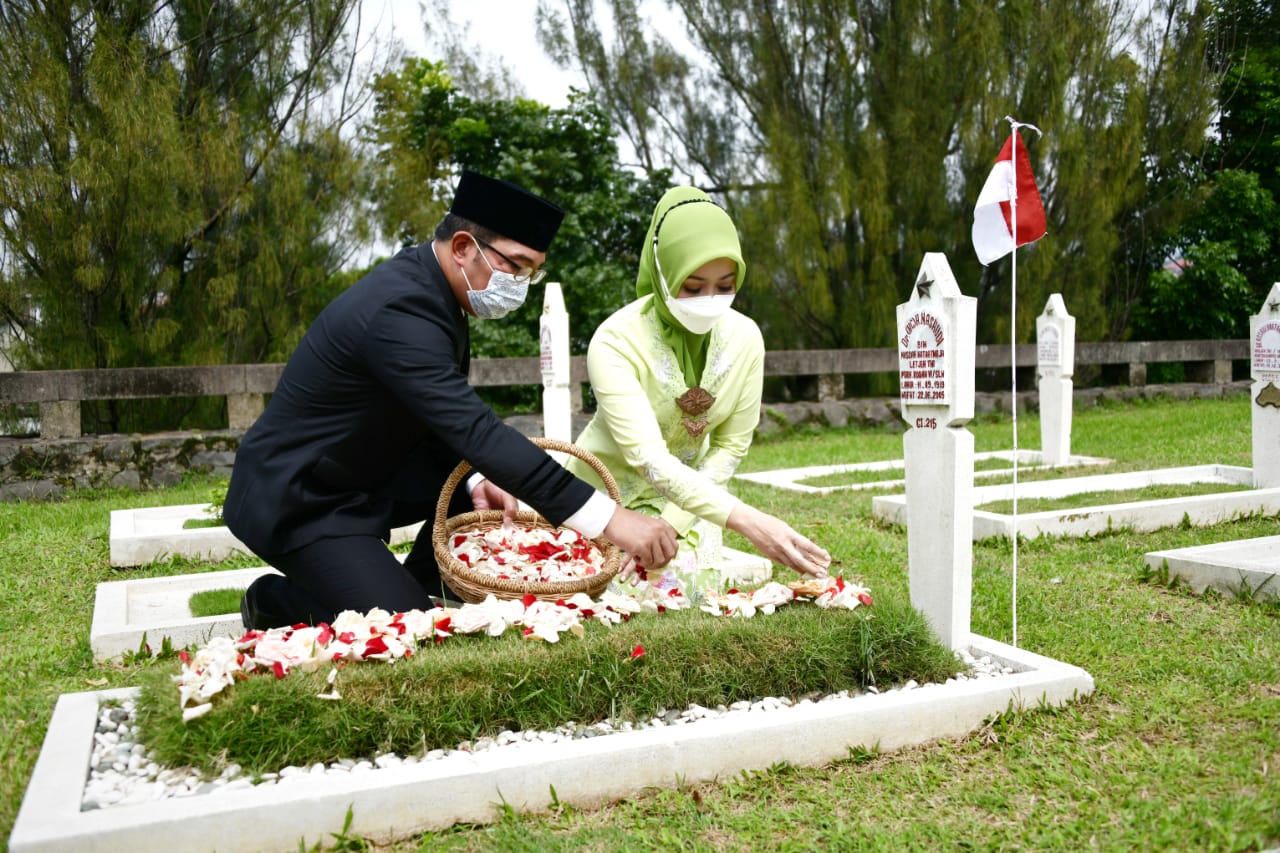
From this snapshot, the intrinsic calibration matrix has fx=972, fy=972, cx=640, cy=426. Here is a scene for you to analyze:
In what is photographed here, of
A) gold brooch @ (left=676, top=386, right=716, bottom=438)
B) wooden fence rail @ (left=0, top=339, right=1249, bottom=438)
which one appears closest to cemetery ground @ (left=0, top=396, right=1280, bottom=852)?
gold brooch @ (left=676, top=386, right=716, bottom=438)

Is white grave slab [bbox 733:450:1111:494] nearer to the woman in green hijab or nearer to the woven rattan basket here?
the woman in green hijab

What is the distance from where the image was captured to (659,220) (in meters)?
3.70

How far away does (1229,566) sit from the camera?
446 cm

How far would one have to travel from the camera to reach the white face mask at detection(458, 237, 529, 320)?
3.34 meters

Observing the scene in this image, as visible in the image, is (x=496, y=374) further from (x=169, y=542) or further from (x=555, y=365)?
(x=169, y=542)

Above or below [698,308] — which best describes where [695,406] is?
below

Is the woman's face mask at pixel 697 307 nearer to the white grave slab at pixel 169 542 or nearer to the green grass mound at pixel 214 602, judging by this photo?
the green grass mound at pixel 214 602

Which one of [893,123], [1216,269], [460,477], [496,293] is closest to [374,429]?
[460,477]

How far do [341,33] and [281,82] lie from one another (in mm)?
887

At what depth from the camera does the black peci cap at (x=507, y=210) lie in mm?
3221

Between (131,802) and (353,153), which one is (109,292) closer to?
(353,153)

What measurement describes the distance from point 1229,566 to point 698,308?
112 inches

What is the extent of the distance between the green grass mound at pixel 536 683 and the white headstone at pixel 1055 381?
6524mm

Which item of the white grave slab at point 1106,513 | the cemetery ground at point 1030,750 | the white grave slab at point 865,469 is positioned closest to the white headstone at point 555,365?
the white grave slab at point 865,469
